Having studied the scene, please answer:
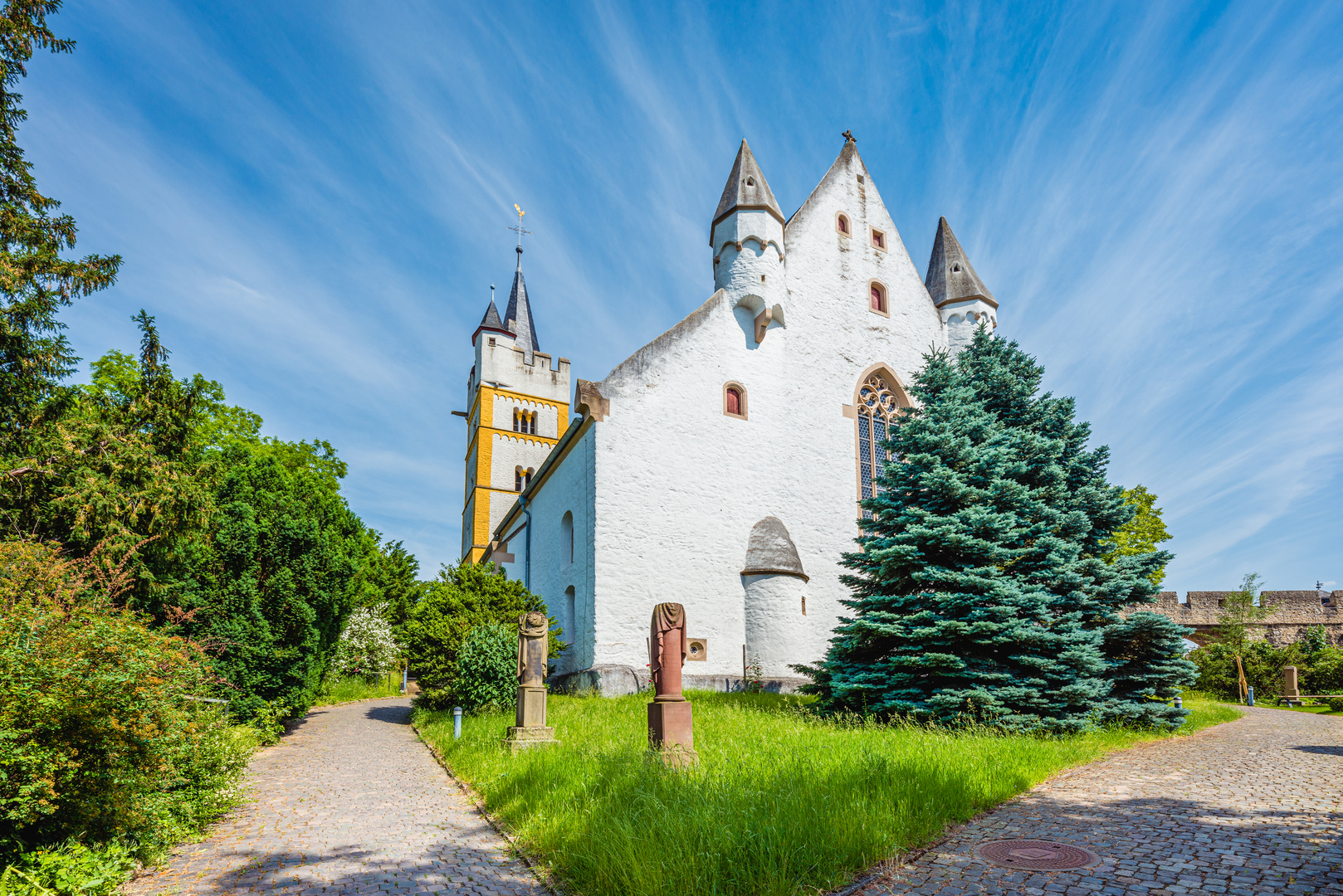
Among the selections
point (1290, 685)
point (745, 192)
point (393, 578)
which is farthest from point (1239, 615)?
point (393, 578)

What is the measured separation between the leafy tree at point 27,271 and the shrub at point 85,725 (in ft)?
20.7

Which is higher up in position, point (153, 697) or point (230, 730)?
point (153, 697)

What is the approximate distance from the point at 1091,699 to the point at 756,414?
10328 millimetres

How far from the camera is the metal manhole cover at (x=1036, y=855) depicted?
15.9 feet

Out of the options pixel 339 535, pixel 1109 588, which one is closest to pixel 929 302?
pixel 1109 588

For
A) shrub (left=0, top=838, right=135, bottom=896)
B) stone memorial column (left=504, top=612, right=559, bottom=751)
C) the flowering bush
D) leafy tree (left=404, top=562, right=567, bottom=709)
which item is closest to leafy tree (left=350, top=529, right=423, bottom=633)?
the flowering bush

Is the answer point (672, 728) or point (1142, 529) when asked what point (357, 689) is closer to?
point (672, 728)

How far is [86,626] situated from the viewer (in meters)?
5.66

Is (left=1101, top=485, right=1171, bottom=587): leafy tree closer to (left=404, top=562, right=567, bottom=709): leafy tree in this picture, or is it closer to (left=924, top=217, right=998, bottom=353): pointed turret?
(left=924, top=217, right=998, bottom=353): pointed turret

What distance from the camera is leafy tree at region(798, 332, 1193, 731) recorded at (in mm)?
10680

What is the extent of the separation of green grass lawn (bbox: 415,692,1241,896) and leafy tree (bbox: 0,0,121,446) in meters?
8.76

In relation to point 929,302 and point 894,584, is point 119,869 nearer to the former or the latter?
point 894,584

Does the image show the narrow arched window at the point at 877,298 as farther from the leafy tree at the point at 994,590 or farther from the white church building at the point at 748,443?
the leafy tree at the point at 994,590

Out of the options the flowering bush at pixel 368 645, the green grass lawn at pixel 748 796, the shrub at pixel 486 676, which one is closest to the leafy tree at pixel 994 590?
the green grass lawn at pixel 748 796
